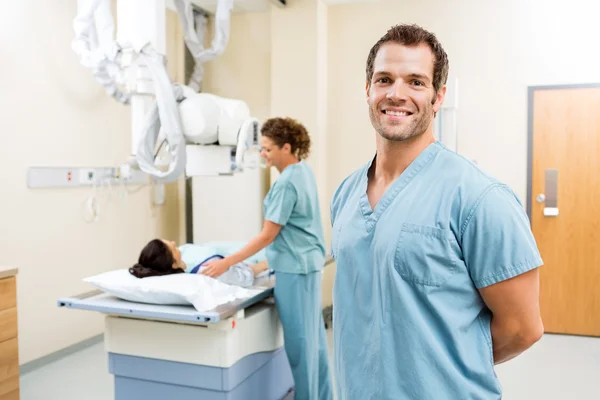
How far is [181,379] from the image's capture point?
6.86ft

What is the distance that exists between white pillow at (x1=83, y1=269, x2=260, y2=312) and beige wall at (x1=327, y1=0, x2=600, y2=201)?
7.39 feet

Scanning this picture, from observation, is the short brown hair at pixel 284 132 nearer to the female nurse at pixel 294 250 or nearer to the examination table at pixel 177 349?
the female nurse at pixel 294 250

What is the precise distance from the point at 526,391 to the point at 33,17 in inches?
127

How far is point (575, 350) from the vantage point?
3455 millimetres

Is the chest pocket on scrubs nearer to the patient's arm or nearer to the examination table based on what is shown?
the examination table

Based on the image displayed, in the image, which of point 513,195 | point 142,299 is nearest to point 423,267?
point 513,195

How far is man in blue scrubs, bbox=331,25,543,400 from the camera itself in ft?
3.14

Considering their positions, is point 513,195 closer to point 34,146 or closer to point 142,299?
point 142,299

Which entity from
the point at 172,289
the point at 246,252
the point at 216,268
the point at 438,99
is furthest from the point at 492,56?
the point at 438,99

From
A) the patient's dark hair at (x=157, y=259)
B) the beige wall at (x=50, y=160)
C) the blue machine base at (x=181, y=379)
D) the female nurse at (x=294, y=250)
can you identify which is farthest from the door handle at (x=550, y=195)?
the beige wall at (x=50, y=160)

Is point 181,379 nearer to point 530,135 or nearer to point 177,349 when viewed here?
point 177,349

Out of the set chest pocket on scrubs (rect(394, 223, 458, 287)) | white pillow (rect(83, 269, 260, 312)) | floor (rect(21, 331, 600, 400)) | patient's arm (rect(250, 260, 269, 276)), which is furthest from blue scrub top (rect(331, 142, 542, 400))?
floor (rect(21, 331, 600, 400))

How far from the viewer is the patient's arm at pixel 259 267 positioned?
8.34 ft

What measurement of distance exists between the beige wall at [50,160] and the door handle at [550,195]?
111 inches
